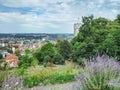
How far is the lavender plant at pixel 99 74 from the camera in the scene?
4.69m

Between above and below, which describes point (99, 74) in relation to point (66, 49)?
above

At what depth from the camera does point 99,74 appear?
4840 mm

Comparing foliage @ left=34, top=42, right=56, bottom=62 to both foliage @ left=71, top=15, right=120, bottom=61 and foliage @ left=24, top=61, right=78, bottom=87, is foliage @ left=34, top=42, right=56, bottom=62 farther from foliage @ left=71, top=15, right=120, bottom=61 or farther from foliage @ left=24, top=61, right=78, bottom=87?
foliage @ left=24, top=61, right=78, bottom=87

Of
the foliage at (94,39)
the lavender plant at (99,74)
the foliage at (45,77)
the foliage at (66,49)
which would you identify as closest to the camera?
the lavender plant at (99,74)

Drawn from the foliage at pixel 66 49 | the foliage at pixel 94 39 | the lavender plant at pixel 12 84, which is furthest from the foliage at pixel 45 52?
the lavender plant at pixel 12 84

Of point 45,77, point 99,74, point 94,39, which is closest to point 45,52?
point 94,39

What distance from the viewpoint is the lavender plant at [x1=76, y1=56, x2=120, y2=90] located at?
469 cm

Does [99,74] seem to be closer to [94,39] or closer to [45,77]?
[45,77]

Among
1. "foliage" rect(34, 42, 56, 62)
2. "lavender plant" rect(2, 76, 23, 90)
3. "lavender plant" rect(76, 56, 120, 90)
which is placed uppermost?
"lavender plant" rect(2, 76, 23, 90)

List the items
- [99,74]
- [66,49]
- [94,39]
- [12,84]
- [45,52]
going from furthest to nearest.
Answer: [45,52]
[66,49]
[94,39]
[99,74]
[12,84]

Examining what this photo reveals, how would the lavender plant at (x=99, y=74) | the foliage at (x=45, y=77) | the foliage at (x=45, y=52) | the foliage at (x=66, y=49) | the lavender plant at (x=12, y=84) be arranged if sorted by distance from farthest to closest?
the foliage at (x=45, y=52) < the foliage at (x=66, y=49) < the foliage at (x=45, y=77) < the lavender plant at (x=99, y=74) < the lavender plant at (x=12, y=84)

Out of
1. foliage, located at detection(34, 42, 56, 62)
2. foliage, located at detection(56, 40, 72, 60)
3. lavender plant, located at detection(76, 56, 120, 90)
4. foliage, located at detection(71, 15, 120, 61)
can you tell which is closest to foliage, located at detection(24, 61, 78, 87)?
lavender plant, located at detection(76, 56, 120, 90)

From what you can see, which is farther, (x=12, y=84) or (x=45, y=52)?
(x=45, y=52)

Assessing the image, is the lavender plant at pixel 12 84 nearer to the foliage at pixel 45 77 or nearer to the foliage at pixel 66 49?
the foliage at pixel 45 77
